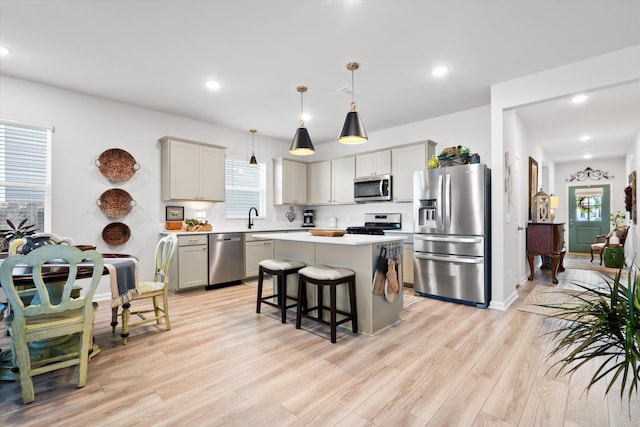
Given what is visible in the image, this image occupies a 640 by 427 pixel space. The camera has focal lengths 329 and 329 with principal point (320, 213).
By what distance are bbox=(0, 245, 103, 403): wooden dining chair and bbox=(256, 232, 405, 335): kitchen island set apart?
178 cm

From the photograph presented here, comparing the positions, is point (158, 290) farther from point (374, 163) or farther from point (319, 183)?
point (319, 183)

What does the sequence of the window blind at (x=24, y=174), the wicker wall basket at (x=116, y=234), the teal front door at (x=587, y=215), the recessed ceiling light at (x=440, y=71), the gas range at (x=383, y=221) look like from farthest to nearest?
the teal front door at (x=587, y=215)
the gas range at (x=383, y=221)
the wicker wall basket at (x=116, y=234)
the window blind at (x=24, y=174)
the recessed ceiling light at (x=440, y=71)

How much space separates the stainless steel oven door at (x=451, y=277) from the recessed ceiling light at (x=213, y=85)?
335cm

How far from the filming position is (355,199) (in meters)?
6.00

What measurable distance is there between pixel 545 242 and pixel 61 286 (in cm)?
646

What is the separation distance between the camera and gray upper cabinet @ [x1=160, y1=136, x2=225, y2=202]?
15.9ft

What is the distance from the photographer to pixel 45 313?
6.88ft

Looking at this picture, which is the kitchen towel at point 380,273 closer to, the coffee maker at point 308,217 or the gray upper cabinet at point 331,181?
the gray upper cabinet at point 331,181

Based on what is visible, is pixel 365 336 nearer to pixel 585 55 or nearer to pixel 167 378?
pixel 167 378

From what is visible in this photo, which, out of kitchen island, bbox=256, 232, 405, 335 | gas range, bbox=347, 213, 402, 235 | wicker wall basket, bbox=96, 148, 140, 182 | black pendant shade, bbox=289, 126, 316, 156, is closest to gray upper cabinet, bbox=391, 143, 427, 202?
gas range, bbox=347, 213, 402, 235

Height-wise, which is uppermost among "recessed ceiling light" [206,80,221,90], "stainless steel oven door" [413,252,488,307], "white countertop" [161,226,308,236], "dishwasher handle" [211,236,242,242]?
"recessed ceiling light" [206,80,221,90]

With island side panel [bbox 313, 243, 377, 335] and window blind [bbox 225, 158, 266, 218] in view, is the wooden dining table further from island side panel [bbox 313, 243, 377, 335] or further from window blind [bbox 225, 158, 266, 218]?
window blind [bbox 225, 158, 266, 218]

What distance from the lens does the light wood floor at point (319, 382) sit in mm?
1899

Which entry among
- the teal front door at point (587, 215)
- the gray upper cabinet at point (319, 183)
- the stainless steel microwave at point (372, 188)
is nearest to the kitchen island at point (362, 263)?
the stainless steel microwave at point (372, 188)
